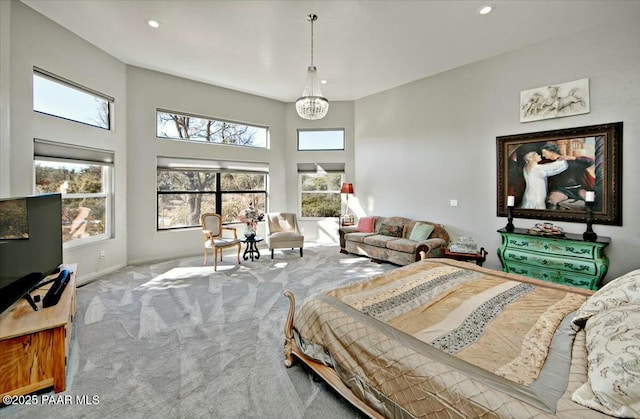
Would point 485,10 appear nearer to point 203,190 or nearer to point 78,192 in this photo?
point 203,190

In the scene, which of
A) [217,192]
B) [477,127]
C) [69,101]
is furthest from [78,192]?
[477,127]

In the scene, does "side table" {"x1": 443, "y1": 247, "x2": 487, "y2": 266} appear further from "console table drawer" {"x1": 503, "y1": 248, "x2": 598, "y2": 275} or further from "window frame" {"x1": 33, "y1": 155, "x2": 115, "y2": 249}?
"window frame" {"x1": 33, "y1": 155, "x2": 115, "y2": 249}

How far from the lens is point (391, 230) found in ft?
18.9

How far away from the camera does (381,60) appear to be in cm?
480

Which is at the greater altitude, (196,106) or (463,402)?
(196,106)

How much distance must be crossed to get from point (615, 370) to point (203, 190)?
6.20 m

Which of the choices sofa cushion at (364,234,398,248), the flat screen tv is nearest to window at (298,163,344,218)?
sofa cushion at (364,234,398,248)

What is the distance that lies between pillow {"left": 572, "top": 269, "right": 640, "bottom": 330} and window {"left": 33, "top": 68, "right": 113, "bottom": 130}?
5.76 meters

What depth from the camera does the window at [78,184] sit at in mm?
3779

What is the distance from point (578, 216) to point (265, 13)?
15.9 feet

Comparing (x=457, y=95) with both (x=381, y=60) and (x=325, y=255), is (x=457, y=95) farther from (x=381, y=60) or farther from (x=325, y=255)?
(x=325, y=255)

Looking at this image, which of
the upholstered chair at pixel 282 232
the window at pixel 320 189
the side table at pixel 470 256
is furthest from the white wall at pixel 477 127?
the upholstered chair at pixel 282 232

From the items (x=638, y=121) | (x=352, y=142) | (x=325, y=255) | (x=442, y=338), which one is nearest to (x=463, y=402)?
(x=442, y=338)

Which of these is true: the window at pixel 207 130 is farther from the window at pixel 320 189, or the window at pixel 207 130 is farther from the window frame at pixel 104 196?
the window at pixel 320 189
